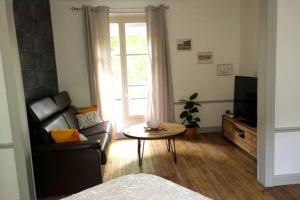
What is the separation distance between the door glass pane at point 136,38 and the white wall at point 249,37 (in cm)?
194

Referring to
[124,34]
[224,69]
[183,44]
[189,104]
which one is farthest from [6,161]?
[224,69]

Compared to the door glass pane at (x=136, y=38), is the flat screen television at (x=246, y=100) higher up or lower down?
lower down

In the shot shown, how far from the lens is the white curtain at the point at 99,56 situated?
4418 mm

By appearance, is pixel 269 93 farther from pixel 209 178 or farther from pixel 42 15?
pixel 42 15

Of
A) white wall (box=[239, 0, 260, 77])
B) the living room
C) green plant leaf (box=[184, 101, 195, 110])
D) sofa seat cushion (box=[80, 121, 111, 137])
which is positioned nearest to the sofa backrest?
the living room

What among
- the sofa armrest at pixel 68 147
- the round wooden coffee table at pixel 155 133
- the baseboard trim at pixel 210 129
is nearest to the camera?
the sofa armrest at pixel 68 147

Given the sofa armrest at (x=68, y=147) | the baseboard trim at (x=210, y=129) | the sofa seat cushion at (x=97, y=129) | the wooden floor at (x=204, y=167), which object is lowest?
the wooden floor at (x=204, y=167)

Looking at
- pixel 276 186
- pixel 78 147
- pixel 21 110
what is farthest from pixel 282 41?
pixel 21 110

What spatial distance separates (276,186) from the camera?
9.23 feet

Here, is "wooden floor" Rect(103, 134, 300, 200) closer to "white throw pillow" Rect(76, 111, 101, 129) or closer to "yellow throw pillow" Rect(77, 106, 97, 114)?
"white throw pillow" Rect(76, 111, 101, 129)

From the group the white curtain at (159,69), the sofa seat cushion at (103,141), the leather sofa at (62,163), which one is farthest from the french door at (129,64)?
the leather sofa at (62,163)

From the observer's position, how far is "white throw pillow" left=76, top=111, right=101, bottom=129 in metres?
4.11

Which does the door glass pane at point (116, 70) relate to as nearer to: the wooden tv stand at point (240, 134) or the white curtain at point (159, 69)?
the white curtain at point (159, 69)

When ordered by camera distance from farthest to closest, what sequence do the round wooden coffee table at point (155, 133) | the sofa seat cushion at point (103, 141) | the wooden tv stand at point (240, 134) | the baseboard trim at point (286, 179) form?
the wooden tv stand at point (240, 134) → the round wooden coffee table at point (155, 133) → the sofa seat cushion at point (103, 141) → the baseboard trim at point (286, 179)
